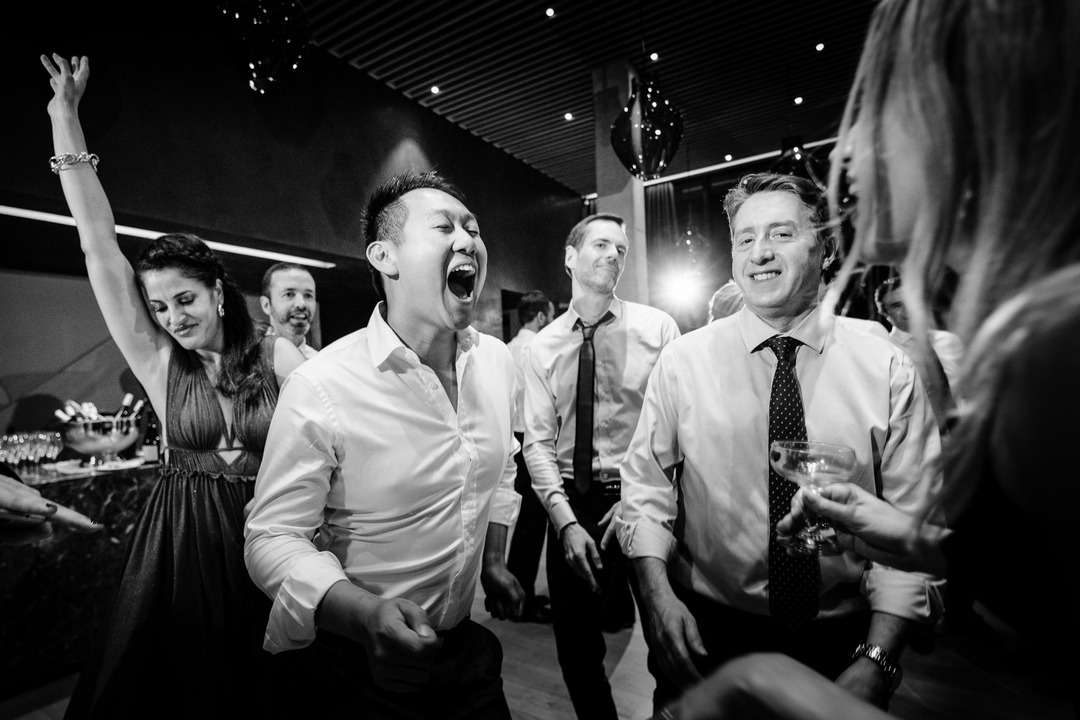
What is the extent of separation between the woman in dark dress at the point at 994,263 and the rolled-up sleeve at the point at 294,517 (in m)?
0.79

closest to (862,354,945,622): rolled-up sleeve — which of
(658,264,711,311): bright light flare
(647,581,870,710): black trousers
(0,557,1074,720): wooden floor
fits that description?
(647,581,870,710): black trousers

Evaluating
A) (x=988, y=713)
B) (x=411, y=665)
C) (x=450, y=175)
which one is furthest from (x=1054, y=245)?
(x=450, y=175)

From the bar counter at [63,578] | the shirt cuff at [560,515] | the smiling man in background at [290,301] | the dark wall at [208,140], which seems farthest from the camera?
the smiling man in background at [290,301]

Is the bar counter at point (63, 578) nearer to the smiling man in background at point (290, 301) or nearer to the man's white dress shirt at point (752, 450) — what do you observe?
the smiling man in background at point (290, 301)

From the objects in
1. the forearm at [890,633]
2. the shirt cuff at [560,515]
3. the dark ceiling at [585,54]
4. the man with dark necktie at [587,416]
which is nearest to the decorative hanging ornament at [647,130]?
the man with dark necktie at [587,416]

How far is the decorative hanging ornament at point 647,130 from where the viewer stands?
9.96 feet

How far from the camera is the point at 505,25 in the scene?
14.2 feet

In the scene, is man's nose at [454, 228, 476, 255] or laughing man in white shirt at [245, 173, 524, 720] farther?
man's nose at [454, 228, 476, 255]

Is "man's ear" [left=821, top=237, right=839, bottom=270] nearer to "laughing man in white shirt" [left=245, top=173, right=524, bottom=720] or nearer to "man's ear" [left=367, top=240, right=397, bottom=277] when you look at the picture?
"laughing man in white shirt" [left=245, top=173, right=524, bottom=720]

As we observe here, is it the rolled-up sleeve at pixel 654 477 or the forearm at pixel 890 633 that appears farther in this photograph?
the rolled-up sleeve at pixel 654 477

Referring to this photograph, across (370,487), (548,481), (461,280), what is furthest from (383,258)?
(548,481)

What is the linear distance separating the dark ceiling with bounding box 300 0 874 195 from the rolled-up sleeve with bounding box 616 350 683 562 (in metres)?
2.96

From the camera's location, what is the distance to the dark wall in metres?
2.78

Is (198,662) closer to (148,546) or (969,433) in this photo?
(148,546)
